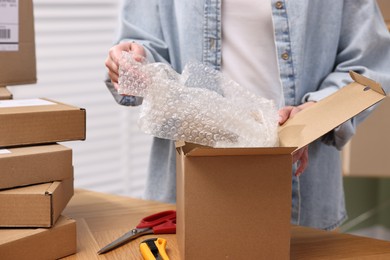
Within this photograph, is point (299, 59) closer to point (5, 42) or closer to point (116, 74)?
point (116, 74)

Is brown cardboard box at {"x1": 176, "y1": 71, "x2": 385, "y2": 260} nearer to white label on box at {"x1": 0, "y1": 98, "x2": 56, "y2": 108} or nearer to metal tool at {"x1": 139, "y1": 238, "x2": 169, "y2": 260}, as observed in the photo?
metal tool at {"x1": 139, "y1": 238, "x2": 169, "y2": 260}

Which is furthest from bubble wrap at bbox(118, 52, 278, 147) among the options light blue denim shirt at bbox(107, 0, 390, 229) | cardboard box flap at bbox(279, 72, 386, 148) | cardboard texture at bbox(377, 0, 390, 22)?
cardboard texture at bbox(377, 0, 390, 22)

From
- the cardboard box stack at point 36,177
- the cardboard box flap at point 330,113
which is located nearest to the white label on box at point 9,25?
the cardboard box stack at point 36,177

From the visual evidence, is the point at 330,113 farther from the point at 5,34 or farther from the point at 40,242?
the point at 5,34

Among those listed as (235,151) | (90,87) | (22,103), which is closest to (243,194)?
(235,151)

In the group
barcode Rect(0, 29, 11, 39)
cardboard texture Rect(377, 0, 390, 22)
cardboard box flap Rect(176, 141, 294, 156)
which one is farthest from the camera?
cardboard texture Rect(377, 0, 390, 22)

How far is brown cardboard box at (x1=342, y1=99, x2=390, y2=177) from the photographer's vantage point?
1.84 meters

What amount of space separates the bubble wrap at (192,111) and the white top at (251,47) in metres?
0.30

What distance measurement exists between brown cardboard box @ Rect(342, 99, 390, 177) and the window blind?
73cm

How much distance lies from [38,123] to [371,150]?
1.27 metres

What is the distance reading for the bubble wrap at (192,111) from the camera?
75cm

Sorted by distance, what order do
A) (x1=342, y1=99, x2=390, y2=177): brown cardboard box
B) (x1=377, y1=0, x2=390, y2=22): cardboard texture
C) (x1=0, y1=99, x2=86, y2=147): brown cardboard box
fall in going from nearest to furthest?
(x1=0, y1=99, x2=86, y2=147): brown cardboard box < (x1=377, y1=0, x2=390, y2=22): cardboard texture < (x1=342, y1=99, x2=390, y2=177): brown cardboard box

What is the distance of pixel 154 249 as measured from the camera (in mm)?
819

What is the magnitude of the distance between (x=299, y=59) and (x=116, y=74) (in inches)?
14.0
